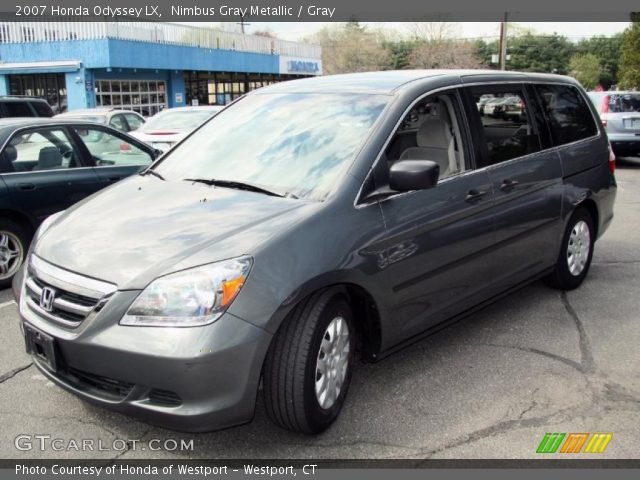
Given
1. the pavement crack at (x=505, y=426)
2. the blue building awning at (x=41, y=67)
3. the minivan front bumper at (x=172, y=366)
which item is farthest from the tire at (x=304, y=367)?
the blue building awning at (x=41, y=67)

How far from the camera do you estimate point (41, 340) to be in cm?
301

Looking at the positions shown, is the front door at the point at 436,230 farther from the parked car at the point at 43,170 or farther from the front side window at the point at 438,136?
the parked car at the point at 43,170

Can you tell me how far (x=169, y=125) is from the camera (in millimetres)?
12602

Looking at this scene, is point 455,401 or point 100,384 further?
point 455,401

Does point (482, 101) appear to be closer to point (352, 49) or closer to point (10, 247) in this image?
point (10, 247)

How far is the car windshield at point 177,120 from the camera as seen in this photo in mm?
12492

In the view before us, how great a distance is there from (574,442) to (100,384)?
90.9 inches

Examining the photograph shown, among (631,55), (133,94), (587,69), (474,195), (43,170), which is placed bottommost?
(587,69)

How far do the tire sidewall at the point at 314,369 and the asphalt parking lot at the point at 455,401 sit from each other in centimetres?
11

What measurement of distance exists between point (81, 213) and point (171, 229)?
2.58ft

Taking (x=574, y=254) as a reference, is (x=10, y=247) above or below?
below

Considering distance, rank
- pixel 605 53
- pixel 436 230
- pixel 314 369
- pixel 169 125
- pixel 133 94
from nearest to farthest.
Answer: pixel 314 369
pixel 436 230
pixel 169 125
pixel 133 94
pixel 605 53

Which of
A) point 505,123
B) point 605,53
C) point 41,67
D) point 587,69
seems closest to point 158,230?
point 505,123

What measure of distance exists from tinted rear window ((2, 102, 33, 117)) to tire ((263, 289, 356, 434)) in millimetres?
10658
